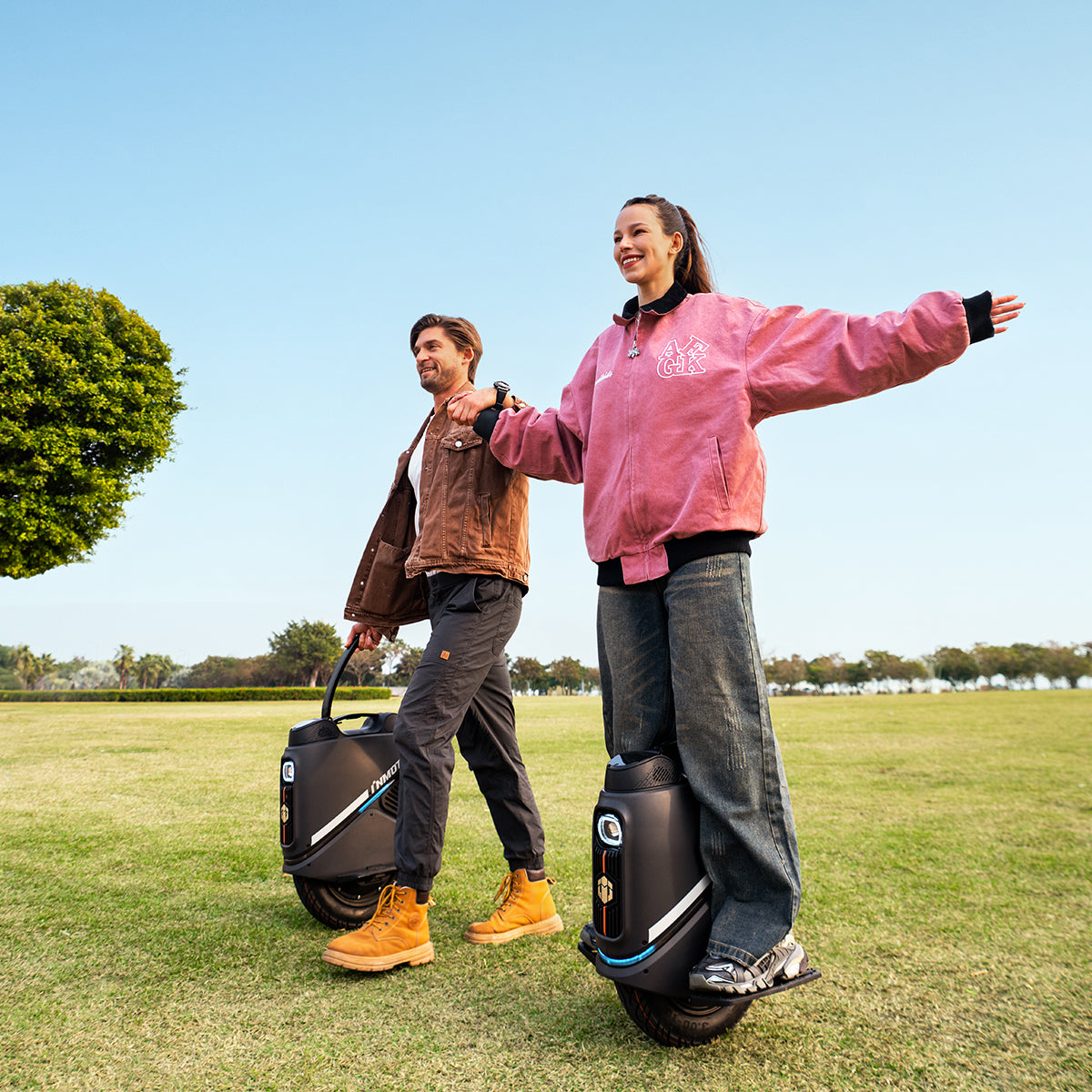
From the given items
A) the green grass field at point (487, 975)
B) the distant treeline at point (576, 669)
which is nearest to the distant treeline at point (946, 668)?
the distant treeline at point (576, 669)

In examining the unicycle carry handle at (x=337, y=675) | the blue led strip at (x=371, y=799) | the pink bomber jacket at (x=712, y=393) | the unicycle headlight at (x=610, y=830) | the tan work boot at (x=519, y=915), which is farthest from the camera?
the unicycle carry handle at (x=337, y=675)

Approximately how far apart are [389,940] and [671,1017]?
90 cm

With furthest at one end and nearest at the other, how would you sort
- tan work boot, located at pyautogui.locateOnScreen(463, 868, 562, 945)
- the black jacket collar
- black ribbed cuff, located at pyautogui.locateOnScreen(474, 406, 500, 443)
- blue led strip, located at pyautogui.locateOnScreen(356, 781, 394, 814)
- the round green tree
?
the round green tree → blue led strip, located at pyautogui.locateOnScreen(356, 781, 394, 814) → tan work boot, located at pyautogui.locateOnScreen(463, 868, 562, 945) → black ribbed cuff, located at pyautogui.locateOnScreen(474, 406, 500, 443) → the black jacket collar

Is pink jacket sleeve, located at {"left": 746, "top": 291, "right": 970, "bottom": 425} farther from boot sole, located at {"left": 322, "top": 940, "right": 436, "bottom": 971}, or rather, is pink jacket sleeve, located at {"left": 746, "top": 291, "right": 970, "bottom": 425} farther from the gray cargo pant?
boot sole, located at {"left": 322, "top": 940, "right": 436, "bottom": 971}

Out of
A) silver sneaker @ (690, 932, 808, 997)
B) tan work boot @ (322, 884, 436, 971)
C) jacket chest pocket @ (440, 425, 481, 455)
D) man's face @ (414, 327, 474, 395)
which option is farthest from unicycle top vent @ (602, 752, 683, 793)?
man's face @ (414, 327, 474, 395)

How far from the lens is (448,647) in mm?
2531

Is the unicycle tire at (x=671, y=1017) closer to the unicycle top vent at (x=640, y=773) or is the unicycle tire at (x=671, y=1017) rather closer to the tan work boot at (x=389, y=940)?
the unicycle top vent at (x=640, y=773)

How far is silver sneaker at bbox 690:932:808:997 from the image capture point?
1.62 metres

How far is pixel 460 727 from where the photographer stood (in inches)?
108

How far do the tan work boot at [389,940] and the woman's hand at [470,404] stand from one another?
4.82 ft

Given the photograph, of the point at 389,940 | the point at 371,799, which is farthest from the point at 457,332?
the point at 389,940

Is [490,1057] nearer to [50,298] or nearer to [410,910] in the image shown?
[410,910]

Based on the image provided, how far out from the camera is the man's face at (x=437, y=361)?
2.96 m

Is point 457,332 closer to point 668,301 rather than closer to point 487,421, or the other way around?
point 487,421
